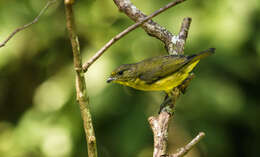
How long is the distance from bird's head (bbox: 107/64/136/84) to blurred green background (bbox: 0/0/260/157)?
7 centimetres

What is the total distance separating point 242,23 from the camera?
3.81 m

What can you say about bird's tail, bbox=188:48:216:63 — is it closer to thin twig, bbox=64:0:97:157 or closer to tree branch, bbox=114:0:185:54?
tree branch, bbox=114:0:185:54

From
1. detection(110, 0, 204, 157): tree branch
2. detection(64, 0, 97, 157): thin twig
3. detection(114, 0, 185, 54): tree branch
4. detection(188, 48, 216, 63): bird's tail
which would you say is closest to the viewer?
detection(64, 0, 97, 157): thin twig

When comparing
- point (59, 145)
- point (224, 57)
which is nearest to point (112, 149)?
point (59, 145)

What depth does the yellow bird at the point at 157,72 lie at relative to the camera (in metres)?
3.67

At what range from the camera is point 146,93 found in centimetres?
393

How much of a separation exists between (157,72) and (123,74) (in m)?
0.37

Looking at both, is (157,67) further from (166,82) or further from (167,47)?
(167,47)

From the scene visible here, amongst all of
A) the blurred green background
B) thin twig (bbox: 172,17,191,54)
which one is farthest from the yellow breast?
thin twig (bbox: 172,17,191,54)

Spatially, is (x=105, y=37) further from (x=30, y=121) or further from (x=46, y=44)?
(x=30, y=121)

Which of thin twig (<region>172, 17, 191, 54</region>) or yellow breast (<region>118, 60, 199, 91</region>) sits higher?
thin twig (<region>172, 17, 191, 54</region>)


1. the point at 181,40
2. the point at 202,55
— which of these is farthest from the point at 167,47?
the point at 202,55

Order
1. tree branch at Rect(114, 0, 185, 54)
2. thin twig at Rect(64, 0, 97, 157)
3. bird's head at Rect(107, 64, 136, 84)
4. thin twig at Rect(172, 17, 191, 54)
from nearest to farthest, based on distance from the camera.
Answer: thin twig at Rect(64, 0, 97, 157) < tree branch at Rect(114, 0, 185, 54) < thin twig at Rect(172, 17, 191, 54) < bird's head at Rect(107, 64, 136, 84)

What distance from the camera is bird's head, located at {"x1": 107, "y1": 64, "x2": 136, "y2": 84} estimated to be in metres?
3.79
